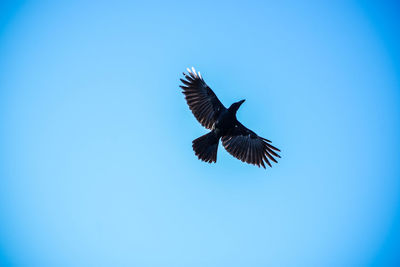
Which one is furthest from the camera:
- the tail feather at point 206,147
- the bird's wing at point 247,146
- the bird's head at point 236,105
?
the bird's wing at point 247,146

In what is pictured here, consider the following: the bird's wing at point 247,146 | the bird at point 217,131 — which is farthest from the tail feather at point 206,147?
the bird's wing at point 247,146

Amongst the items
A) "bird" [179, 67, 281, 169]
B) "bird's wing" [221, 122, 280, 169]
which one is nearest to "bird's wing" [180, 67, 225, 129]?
"bird" [179, 67, 281, 169]

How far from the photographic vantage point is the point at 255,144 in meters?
10.1

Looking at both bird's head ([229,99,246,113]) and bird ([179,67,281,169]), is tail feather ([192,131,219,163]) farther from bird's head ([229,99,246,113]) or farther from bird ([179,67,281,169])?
bird's head ([229,99,246,113])

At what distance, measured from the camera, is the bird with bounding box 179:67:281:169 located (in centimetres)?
912

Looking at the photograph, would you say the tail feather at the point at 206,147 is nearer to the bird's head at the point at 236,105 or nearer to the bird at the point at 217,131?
the bird at the point at 217,131

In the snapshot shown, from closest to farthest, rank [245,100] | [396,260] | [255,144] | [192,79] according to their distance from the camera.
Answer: [245,100] < [192,79] < [255,144] < [396,260]

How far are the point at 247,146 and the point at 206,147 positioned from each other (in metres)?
1.71

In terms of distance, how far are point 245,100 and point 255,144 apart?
6.43 ft

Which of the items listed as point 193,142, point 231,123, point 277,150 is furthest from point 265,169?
point 193,142

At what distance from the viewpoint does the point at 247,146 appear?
10117 mm

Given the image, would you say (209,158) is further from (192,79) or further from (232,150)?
(192,79)

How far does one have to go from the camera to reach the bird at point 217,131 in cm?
912

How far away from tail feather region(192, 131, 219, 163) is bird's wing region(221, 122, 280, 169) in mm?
845
